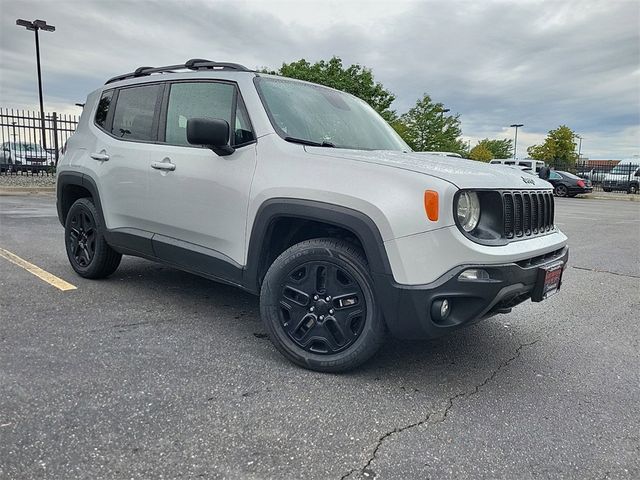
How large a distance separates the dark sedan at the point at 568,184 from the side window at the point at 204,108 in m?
24.0

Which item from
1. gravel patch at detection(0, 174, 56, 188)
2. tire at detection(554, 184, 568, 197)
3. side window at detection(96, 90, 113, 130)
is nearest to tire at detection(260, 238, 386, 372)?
side window at detection(96, 90, 113, 130)

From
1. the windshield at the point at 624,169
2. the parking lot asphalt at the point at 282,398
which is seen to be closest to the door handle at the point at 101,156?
the parking lot asphalt at the point at 282,398

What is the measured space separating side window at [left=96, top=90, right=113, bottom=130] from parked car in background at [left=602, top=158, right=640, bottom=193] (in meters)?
33.1

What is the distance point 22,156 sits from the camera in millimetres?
20641

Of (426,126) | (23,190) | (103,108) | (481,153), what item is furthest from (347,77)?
(481,153)

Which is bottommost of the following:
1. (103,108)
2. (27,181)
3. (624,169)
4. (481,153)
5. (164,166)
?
(27,181)

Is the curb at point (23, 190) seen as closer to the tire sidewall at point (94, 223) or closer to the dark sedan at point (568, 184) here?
the tire sidewall at point (94, 223)

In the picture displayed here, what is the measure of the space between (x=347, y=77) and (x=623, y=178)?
62.1 ft

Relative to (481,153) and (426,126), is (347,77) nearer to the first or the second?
(426,126)

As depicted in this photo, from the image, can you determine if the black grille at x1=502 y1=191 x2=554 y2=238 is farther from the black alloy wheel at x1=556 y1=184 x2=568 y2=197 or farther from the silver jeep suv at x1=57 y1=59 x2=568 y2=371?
the black alloy wheel at x1=556 y1=184 x2=568 y2=197

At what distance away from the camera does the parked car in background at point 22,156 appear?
2027 cm

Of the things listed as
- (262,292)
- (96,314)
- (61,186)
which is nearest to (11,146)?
(61,186)

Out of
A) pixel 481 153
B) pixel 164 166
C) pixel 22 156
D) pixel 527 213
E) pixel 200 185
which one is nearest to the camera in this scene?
pixel 527 213

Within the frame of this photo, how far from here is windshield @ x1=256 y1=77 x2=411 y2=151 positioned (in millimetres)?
3371
